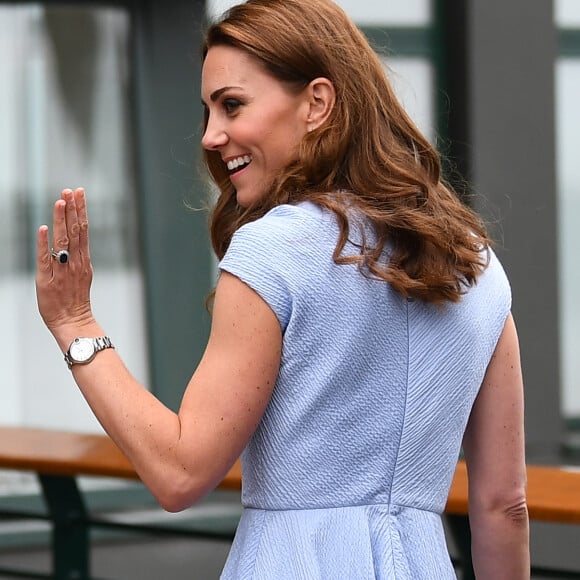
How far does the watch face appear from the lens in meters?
1.44

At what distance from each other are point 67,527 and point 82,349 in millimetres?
2750

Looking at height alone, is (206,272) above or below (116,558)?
above

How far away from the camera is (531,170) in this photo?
634 cm

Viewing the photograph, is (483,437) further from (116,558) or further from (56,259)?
(116,558)

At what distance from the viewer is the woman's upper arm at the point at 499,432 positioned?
1569mm

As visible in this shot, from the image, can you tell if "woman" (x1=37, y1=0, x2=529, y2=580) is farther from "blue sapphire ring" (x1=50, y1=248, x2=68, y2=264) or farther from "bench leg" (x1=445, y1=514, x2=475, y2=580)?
"bench leg" (x1=445, y1=514, x2=475, y2=580)

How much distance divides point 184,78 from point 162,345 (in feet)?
4.20

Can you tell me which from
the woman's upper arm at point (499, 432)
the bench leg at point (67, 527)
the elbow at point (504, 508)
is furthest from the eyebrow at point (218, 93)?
the bench leg at point (67, 527)

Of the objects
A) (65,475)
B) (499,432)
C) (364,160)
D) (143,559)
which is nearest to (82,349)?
(364,160)

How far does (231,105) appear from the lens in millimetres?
1510

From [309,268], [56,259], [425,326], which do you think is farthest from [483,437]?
[56,259]

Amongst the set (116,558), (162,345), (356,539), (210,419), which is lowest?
(116,558)

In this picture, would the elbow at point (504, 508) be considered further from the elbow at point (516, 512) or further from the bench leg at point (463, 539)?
the bench leg at point (463, 539)

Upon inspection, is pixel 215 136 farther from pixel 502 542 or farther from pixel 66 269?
pixel 502 542
